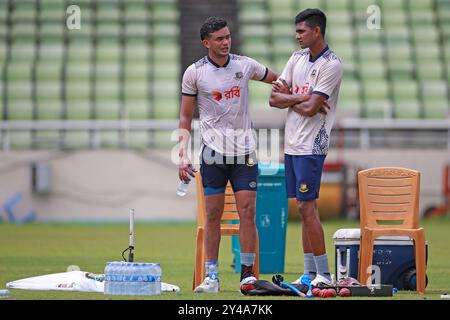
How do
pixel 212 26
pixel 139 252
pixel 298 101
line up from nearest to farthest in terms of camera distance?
pixel 212 26, pixel 298 101, pixel 139 252

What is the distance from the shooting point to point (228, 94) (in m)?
9.96

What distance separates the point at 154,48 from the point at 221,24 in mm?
17673

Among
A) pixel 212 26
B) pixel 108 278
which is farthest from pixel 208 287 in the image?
pixel 212 26

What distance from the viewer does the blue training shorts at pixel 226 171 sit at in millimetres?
9914

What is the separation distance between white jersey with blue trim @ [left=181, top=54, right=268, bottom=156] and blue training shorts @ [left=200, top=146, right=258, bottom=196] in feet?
0.19

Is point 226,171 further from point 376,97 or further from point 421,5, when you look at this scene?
point 421,5

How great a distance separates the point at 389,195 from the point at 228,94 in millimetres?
1791

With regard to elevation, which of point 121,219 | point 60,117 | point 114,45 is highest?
point 114,45

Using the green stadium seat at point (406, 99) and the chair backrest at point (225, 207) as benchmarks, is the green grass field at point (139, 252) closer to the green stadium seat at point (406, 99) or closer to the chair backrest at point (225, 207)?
the chair backrest at point (225, 207)
